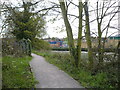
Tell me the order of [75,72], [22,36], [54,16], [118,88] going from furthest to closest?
[22,36] < [54,16] < [75,72] < [118,88]

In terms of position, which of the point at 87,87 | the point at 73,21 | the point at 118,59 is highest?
the point at 73,21

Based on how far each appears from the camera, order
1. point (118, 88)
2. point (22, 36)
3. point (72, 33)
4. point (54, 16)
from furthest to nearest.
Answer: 1. point (22, 36)
2. point (54, 16)
3. point (72, 33)
4. point (118, 88)

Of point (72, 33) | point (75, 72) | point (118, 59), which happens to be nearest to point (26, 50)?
point (72, 33)

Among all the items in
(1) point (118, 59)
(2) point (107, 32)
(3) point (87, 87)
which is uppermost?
(2) point (107, 32)

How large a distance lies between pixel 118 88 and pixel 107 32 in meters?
2.74

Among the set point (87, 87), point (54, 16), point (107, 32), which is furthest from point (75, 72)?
point (54, 16)

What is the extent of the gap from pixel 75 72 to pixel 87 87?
2038 mm

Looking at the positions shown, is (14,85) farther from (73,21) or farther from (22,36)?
(22,36)

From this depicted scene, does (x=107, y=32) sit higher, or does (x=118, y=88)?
(x=107, y=32)

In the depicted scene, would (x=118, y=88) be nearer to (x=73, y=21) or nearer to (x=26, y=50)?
(x=73, y=21)

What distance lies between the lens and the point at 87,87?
4.20 metres

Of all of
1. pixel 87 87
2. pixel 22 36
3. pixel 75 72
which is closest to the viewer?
pixel 87 87

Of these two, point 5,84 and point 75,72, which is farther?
point 75,72

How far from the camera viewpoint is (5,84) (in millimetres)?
3873
